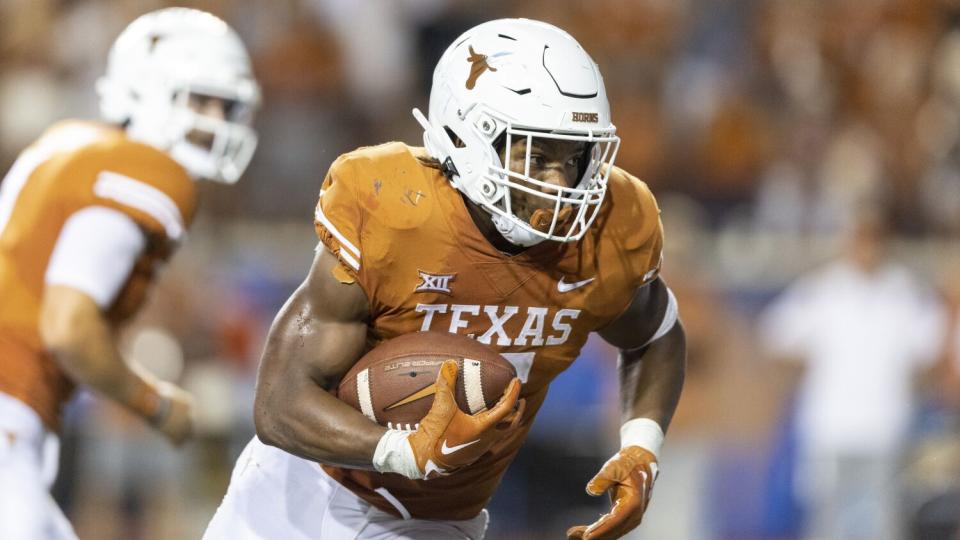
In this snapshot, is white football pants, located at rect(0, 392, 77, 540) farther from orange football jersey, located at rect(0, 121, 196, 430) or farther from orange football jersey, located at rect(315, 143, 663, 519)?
orange football jersey, located at rect(315, 143, 663, 519)

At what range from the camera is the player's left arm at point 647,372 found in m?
3.30

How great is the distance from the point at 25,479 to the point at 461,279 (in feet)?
4.77

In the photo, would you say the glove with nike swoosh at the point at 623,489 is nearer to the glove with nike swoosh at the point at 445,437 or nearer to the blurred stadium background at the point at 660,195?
the glove with nike swoosh at the point at 445,437

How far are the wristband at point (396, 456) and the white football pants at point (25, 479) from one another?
1207mm

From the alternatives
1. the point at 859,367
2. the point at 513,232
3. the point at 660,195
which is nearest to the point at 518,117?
the point at 513,232

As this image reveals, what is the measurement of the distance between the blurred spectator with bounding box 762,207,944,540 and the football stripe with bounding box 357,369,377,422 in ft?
14.4

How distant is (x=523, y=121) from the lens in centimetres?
303

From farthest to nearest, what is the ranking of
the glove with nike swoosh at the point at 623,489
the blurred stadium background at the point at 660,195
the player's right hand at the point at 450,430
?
the blurred stadium background at the point at 660,195 < the glove with nike swoosh at the point at 623,489 < the player's right hand at the point at 450,430

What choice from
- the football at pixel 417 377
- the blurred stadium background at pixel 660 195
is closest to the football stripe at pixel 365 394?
the football at pixel 417 377

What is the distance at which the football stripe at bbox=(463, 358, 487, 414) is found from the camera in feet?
9.56

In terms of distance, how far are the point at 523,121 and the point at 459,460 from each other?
0.71 m

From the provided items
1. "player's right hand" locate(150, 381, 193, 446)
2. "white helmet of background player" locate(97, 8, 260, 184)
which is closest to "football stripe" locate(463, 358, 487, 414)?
"player's right hand" locate(150, 381, 193, 446)

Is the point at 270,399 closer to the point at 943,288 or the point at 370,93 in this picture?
the point at 943,288

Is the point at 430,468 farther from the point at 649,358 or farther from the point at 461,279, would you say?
the point at 649,358
